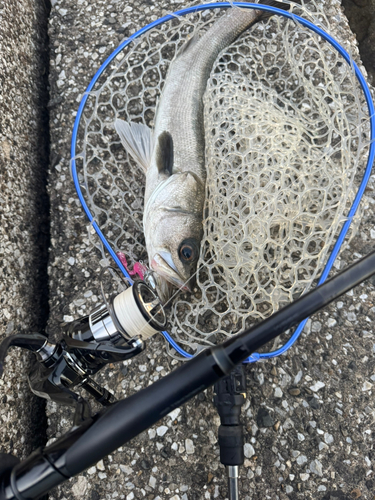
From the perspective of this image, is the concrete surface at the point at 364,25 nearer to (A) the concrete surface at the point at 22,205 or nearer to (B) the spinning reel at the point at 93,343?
(A) the concrete surface at the point at 22,205

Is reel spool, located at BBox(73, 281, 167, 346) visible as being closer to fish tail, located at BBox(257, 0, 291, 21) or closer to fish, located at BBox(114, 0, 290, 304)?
fish, located at BBox(114, 0, 290, 304)

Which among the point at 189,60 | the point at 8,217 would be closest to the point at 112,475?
the point at 8,217

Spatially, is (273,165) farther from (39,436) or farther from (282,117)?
(39,436)

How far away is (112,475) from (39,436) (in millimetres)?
459

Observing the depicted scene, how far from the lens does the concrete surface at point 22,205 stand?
187 cm

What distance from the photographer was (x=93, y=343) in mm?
1365

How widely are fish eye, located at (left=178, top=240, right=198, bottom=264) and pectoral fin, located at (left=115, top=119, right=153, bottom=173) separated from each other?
565 millimetres

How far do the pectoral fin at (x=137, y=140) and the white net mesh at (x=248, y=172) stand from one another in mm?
70

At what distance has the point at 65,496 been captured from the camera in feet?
5.99

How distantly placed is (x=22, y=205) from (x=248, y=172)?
1273 millimetres

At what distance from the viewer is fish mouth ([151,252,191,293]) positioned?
69.6 inches

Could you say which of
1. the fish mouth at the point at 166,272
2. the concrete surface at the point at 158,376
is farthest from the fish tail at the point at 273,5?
the fish mouth at the point at 166,272

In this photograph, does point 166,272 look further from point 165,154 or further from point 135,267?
point 165,154

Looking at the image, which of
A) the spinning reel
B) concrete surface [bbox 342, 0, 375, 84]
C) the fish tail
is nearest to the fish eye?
the spinning reel
